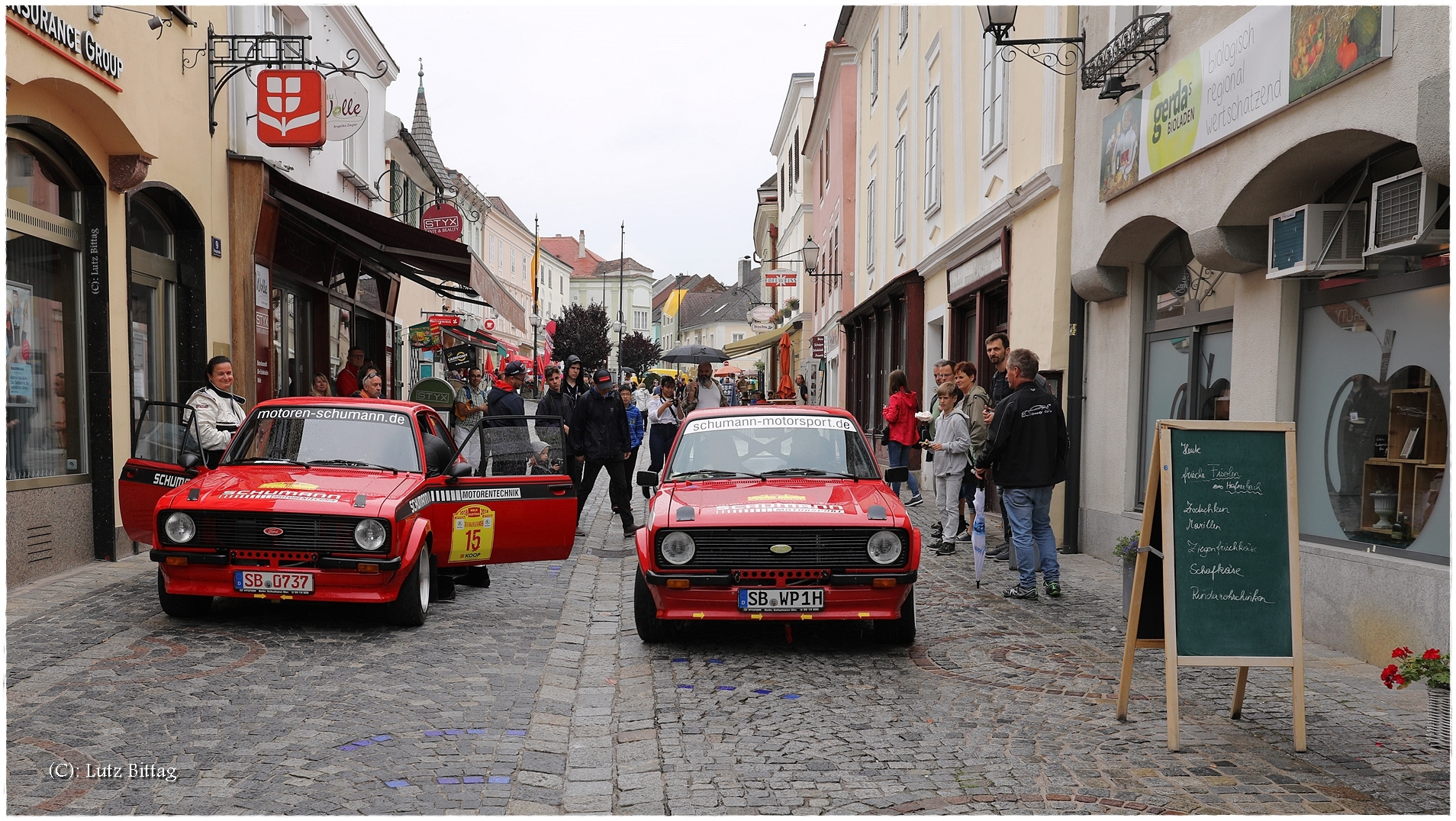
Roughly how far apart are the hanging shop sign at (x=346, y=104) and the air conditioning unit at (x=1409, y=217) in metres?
10.8

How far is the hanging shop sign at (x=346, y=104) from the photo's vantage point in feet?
42.9

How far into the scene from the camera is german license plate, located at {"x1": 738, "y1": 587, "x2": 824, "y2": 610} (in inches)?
258

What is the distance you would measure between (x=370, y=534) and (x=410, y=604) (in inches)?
23.9

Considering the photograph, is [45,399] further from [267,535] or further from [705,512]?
[705,512]

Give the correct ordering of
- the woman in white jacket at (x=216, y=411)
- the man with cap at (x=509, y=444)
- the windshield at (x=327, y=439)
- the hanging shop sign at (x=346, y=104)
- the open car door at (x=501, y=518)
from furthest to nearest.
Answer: the hanging shop sign at (x=346, y=104), the woman in white jacket at (x=216, y=411), the man with cap at (x=509, y=444), the open car door at (x=501, y=518), the windshield at (x=327, y=439)

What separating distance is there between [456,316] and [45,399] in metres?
17.1

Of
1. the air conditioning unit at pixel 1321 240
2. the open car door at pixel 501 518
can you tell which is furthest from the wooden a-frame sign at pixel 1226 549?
the open car door at pixel 501 518

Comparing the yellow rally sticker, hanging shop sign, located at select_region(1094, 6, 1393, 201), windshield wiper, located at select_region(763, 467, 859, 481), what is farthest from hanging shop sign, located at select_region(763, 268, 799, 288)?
windshield wiper, located at select_region(763, 467, 859, 481)

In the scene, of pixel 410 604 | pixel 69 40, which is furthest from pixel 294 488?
pixel 69 40

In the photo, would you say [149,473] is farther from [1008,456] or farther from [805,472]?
[1008,456]

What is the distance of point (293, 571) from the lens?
22.6ft

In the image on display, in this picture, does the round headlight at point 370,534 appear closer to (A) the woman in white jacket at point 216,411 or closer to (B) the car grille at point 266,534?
(B) the car grille at point 266,534

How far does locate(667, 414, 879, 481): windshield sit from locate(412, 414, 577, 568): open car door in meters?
0.96

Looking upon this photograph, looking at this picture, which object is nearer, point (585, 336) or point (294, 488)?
point (294, 488)
